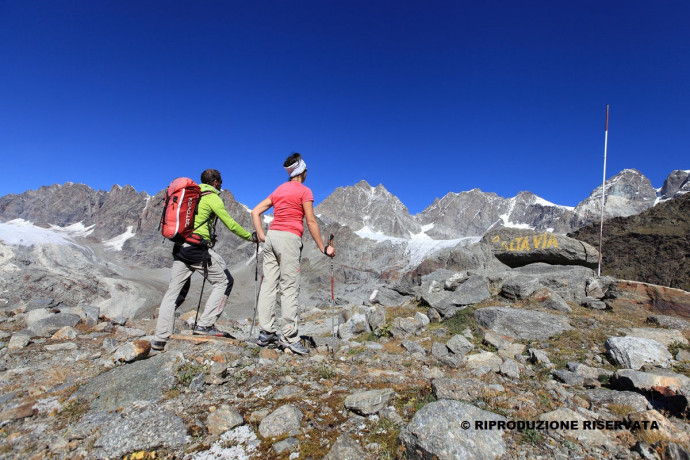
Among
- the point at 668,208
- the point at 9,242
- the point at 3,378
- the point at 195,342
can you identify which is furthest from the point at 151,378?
the point at 9,242

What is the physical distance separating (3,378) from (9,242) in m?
125

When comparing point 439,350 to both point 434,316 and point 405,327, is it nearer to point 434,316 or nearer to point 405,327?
point 405,327

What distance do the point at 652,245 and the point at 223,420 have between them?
58.6 meters

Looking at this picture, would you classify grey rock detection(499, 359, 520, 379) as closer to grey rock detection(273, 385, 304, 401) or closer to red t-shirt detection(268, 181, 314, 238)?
grey rock detection(273, 385, 304, 401)

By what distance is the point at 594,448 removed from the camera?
274 cm

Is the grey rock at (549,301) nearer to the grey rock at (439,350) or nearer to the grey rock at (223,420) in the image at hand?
the grey rock at (439,350)

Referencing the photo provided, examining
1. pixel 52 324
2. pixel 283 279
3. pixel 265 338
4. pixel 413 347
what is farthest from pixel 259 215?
pixel 52 324

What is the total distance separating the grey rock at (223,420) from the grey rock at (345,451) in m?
1.03

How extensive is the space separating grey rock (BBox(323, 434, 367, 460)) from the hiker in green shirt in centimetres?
384

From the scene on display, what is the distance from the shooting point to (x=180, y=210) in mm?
5285

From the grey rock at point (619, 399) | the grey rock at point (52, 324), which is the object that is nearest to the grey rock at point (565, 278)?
the grey rock at point (619, 399)

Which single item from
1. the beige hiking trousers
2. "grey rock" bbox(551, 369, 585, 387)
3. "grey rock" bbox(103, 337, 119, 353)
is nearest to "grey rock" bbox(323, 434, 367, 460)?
the beige hiking trousers

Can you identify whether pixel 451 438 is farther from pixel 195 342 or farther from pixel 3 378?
pixel 3 378

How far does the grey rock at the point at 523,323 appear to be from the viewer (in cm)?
714
